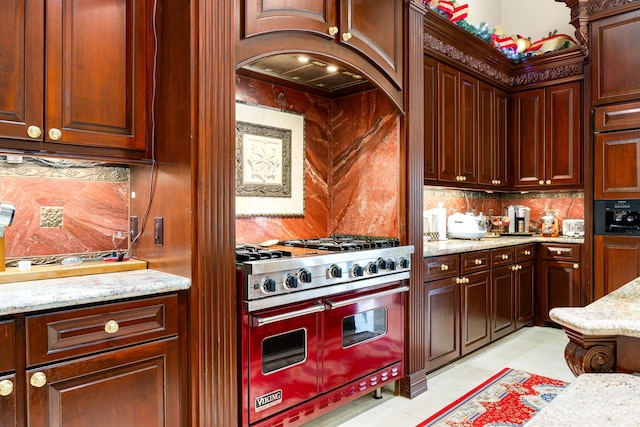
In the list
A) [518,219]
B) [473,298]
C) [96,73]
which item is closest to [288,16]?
[96,73]

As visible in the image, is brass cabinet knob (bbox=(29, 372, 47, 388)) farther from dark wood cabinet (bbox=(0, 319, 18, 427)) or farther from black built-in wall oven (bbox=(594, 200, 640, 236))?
black built-in wall oven (bbox=(594, 200, 640, 236))

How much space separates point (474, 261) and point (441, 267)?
46 centimetres

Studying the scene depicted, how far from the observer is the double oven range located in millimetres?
1938

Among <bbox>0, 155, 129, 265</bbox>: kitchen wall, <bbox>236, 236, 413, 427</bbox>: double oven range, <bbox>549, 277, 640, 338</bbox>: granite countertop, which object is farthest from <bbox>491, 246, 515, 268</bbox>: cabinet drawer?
<bbox>0, 155, 129, 265</bbox>: kitchen wall

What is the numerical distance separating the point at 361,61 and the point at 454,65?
158 centimetres

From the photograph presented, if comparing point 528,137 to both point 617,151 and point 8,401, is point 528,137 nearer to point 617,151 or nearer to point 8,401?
point 617,151

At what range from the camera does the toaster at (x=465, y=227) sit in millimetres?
3822

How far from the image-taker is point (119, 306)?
154cm

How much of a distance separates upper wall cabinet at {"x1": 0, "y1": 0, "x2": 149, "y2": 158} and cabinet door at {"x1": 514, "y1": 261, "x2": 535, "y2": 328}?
11.6 ft

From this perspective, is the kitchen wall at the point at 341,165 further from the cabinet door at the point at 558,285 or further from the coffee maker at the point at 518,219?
the coffee maker at the point at 518,219

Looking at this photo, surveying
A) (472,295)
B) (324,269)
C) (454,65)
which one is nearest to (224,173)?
(324,269)

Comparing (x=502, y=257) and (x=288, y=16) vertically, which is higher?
(x=288, y=16)

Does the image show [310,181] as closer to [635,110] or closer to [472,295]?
[472,295]

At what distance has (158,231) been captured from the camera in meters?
1.94
